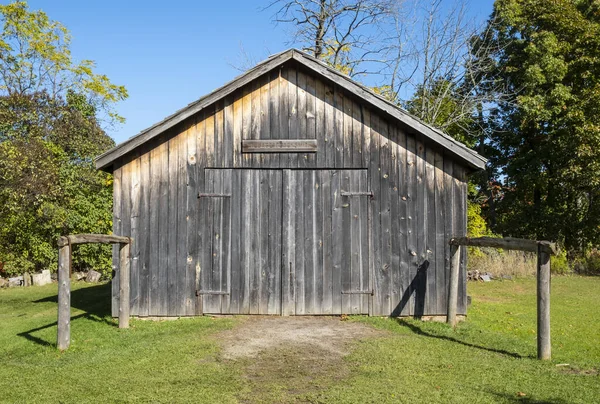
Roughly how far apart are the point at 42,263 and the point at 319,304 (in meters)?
12.7

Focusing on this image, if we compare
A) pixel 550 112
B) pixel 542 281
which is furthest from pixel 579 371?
pixel 550 112

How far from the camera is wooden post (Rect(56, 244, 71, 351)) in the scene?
7.62 metres

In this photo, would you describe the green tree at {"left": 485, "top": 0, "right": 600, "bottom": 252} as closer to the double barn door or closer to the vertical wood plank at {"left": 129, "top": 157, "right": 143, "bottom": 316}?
the double barn door

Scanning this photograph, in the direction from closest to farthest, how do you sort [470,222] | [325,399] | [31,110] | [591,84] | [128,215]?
[325,399], [128,215], [470,222], [31,110], [591,84]

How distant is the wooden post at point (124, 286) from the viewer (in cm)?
925

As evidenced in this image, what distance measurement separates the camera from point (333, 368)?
6.71 metres

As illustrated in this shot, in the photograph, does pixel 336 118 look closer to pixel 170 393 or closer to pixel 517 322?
pixel 517 322

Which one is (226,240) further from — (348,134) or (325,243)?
(348,134)

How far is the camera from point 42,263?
738 inches

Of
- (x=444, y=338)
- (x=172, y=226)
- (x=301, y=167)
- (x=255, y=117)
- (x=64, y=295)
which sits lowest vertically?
(x=444, y=338)

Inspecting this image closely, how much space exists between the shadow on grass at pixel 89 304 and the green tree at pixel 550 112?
18825mm

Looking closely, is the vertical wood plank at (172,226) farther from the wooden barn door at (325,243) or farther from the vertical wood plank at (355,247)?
the vertical wood plank at (355,247)

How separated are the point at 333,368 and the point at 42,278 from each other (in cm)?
1405

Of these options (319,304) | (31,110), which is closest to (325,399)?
(319,304)
